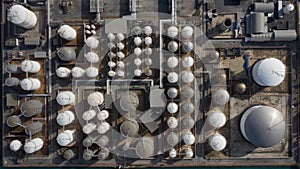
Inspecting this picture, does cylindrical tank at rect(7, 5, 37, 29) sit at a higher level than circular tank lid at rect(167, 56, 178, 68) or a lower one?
higher

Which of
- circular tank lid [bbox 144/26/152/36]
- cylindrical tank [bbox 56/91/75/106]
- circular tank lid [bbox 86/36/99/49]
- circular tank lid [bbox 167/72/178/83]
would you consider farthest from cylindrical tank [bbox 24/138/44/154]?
circular tank lid [bbox 144/26/152/36]

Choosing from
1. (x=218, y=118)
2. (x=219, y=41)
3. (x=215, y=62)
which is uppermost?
(x=219, y=41)

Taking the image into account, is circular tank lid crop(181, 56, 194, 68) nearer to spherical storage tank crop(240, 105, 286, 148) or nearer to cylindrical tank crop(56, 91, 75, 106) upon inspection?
spherical storage tank crop(240, 105, 286, 148)

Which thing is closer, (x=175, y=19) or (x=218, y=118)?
(x=218, y=118)

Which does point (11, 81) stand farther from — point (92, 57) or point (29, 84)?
point (92, 57)

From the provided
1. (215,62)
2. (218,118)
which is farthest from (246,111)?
(215,62)

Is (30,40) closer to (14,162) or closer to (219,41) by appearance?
(14,162)
